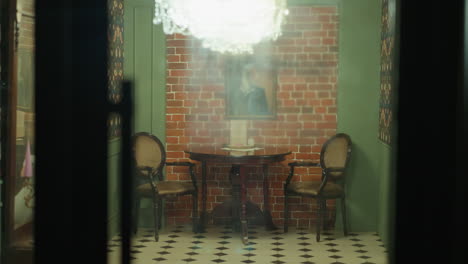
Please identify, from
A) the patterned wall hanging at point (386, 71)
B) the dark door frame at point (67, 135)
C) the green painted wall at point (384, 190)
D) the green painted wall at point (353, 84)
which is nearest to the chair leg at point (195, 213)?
the green painted wall at point (353, 84)

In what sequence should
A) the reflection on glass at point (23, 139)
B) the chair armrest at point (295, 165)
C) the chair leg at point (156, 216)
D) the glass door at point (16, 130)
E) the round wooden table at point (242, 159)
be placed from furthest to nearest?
the chair armrest at point (295, 165) < the chair leg at point (156, 216) < the round wooden table at point (242, 159) < the reflection on glass at point (23, 139) < the glass door at point (16, 130)

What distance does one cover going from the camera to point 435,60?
4.18 ft

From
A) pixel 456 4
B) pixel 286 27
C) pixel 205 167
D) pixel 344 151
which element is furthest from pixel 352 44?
pixel 456 4

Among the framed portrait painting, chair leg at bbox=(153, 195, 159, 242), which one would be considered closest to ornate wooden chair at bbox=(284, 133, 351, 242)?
the framed portrait painting

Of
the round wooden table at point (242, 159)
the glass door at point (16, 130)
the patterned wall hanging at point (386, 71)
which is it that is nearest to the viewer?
the glass door at point (16, 130)

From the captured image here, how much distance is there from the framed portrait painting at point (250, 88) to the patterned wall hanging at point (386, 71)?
1.04 metres

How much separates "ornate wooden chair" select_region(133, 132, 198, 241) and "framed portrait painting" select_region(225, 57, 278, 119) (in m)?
0.78

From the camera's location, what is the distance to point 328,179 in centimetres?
603

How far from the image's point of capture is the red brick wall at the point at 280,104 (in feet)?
20.2

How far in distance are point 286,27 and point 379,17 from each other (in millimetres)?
899

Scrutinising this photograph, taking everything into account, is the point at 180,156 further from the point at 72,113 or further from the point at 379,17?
the point at 72,113

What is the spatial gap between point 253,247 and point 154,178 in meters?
1.39

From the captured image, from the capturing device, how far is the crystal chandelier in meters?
5.06

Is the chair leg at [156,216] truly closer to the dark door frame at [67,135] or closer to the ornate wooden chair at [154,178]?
the ornate wooden chair at [154,178]
